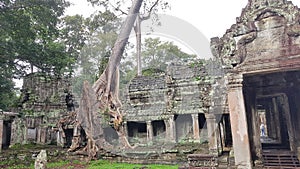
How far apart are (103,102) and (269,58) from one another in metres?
9.19

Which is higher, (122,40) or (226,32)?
(122,40)

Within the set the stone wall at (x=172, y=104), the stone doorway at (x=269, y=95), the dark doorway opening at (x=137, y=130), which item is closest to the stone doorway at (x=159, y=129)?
the stone wall at (x=172, y=104)

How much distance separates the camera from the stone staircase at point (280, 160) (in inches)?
279

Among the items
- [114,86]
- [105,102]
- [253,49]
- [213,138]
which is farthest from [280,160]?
[114,86]

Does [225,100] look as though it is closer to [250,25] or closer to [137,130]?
[250,25]

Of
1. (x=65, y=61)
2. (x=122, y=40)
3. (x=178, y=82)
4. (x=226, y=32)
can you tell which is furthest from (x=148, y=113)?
(x=226, y=32)

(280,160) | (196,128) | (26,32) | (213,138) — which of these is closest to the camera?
(280,160)

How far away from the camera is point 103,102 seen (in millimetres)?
12945

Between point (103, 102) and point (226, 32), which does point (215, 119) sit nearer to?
point (226, 32)

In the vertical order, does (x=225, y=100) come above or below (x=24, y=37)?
below

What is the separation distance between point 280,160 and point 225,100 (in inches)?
109

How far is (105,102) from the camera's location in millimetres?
12961

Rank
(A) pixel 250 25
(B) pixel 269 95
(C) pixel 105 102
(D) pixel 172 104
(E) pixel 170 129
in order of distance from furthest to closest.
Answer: (D) pixel 172 104 < (E) pixel 170 129 < (C) pixel 105 102 < (B) pixel 269 95 < (A) pixel 250 25

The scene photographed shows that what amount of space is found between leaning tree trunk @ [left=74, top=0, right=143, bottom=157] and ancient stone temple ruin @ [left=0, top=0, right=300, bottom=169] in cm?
150
